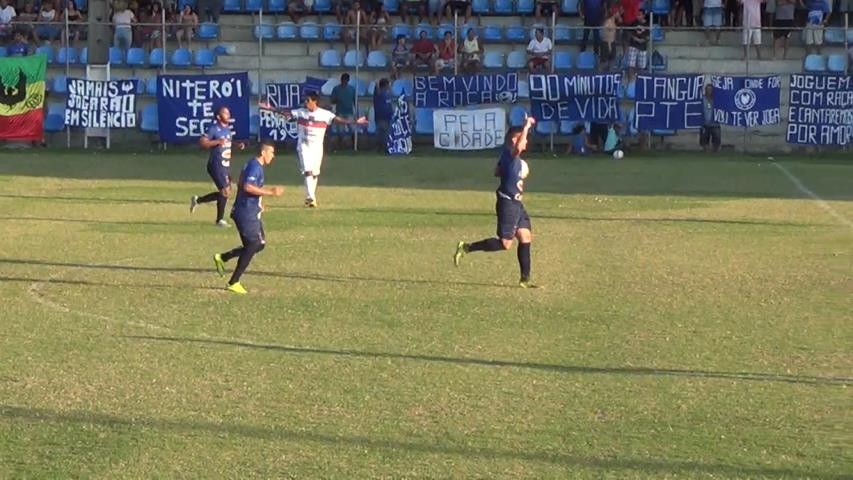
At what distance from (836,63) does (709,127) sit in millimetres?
3798

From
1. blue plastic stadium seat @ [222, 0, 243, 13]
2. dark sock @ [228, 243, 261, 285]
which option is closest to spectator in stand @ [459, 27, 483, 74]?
blue plastic stadium seat @ [222, 0, 243, 13]

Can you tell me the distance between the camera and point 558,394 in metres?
11.2

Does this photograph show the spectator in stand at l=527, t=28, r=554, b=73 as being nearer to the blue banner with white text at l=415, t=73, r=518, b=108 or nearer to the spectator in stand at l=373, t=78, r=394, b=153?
the blue banner with white text at l=415, t=73, r=518, b=108

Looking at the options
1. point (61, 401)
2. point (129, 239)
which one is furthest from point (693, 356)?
point (129, 239)

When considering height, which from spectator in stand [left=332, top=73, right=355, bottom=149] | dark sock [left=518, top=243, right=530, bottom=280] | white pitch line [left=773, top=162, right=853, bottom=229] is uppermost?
spectator in stand [left=332, top=73, right=355, bottom=149]

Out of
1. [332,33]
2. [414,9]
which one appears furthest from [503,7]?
[332,33]

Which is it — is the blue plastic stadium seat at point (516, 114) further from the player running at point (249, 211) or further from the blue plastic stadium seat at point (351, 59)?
the player running at point (249, 211)

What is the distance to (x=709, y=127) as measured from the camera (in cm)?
3744

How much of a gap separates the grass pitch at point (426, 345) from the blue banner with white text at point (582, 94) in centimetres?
1210

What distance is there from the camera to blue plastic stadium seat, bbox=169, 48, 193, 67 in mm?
38688

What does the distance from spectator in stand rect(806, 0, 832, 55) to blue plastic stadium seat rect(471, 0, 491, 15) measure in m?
8.58

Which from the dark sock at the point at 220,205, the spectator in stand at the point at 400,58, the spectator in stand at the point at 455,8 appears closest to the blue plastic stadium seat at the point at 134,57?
the spectator in stand at the point at 400,58

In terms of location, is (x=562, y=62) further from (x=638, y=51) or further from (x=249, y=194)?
(x=249, y=194)

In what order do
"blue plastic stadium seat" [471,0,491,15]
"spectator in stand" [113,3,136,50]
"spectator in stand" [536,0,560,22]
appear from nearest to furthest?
"spectator in stand" [113,3,136,50]
"spectator in stand" [536,0,560,22]
"blue plastic stadium seat" [471,0,491,15]
